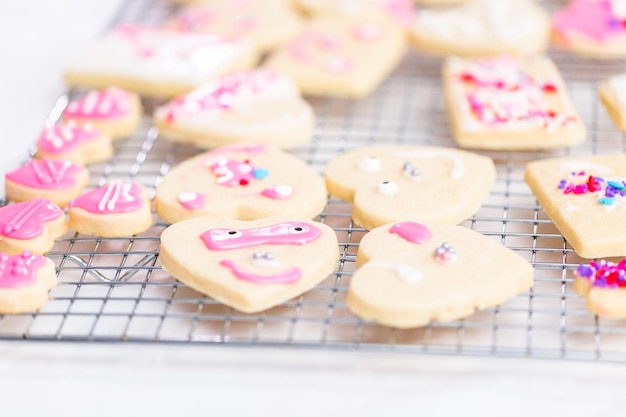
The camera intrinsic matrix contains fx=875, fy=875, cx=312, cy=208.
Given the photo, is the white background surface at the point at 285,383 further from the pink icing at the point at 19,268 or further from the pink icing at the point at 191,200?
the pink icing at the point at 191,200

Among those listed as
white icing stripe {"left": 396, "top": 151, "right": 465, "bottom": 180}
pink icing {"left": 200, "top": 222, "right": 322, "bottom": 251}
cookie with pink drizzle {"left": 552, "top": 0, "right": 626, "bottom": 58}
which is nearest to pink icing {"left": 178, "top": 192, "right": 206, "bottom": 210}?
pink icing {"left": 200, "top": 222, "right": 322, "bottom": 251}

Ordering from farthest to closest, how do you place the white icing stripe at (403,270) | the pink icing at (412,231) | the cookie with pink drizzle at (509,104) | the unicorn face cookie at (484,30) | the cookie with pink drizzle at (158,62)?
the unicorn face cookie at (484,30) < the cookie with pink drizzle at (158,62) < the cookie with pink drizzle at (509,104) < the pink icing at (412,231) < the white icing stripe at (403,270)

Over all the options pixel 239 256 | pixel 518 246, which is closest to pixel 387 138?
pixel 518 246

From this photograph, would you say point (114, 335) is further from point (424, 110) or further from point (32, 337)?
point (424, 110)

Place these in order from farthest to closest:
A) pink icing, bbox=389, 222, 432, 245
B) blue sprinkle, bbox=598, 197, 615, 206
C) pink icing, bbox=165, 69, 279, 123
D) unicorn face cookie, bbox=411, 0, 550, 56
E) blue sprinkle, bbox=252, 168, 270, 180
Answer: unicorn face cookie, bbox=411, 0, 550, 56, pink icing, bbox=165, 69, 279, 123, blue sprinkle, bbox=252, 168, 270, 180, blue sprinkle, bbox=598, 197, 615, 206, pink icing, bbox=389, 222, 432, 245

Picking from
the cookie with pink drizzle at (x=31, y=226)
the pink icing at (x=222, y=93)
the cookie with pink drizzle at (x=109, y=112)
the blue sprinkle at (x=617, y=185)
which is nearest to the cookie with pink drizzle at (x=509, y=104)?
the blue sprinkle at (x=617, y=185)

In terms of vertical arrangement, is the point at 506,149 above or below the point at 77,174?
below

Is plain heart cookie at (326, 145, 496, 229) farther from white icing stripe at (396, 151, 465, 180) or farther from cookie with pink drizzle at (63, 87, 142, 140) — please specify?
cookie with pink drizzle at (63, 87, 142, 140)
